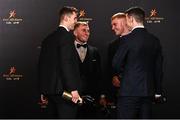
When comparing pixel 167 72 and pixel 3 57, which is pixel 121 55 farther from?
pixel 3 57

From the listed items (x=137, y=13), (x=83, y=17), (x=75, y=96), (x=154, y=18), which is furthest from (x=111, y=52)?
(x=75, y=96)

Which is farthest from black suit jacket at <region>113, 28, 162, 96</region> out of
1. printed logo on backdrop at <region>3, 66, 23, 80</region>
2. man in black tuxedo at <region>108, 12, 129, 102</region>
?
printed logo on backdrop at <region>3, 66, 23, 80</region>

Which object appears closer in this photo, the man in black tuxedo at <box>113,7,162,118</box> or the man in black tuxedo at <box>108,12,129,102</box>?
the man in black tuxedo at <box>113,7,162,118</box>

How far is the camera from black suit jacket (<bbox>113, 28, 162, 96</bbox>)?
430 centimetres

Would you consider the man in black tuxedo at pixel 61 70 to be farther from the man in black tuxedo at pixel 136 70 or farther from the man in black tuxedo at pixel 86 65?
the man in black tuxedo at pixel 86 65

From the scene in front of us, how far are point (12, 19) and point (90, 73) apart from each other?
150cm

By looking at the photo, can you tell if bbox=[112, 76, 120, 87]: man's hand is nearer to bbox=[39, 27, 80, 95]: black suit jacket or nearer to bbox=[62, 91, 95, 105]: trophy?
bbox=[62, 91, 95, 105]: trophy

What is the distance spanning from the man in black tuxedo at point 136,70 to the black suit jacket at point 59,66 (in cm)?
44

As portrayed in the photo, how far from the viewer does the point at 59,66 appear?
4422mm

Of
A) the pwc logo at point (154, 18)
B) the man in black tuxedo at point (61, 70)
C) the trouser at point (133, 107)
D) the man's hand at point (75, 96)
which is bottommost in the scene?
the trouser at point (133, 107)

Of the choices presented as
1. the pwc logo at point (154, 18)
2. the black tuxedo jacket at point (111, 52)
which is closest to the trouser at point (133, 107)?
the black tuxedo jacket at point (111, 52)

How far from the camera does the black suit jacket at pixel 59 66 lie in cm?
434

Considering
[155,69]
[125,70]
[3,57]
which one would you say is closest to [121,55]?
[125,70]

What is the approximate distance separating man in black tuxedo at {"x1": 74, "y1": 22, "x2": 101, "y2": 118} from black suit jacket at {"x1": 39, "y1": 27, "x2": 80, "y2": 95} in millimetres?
751
